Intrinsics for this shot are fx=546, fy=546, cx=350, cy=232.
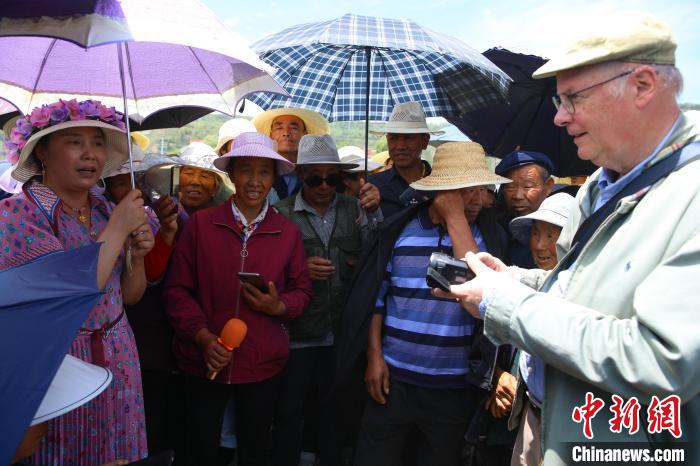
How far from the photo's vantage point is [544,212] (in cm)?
311

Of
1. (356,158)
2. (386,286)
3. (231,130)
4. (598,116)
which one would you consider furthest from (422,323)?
(356,158)

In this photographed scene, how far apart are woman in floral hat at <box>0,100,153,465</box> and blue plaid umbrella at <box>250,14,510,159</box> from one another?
1.38 meters

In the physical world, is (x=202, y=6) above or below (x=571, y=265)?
above

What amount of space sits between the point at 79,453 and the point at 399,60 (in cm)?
364

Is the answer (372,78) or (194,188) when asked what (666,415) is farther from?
(372,78)

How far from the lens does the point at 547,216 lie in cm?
306

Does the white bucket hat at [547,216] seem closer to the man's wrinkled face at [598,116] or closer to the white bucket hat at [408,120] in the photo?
the man's wrinkled face at [598,116]

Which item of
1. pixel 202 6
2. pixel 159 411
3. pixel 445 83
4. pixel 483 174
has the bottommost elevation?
pixel 159 411

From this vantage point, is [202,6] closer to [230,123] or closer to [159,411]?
[159,411]

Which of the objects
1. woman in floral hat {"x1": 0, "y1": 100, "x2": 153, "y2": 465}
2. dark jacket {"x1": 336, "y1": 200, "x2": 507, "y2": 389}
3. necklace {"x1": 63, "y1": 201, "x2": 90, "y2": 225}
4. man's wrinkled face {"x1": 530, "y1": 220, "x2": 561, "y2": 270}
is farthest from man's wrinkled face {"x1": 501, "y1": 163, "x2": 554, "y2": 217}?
necklace {"x1": 63, "y1": 201, "x2": 90, "y2": 225}

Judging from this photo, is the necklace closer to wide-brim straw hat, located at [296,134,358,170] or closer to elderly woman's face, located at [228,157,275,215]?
elderly woman's face, located at [228,157,275,215]

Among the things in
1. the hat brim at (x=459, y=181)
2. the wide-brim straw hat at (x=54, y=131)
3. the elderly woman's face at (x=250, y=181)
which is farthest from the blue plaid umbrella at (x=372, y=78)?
the wide-brim straw hat at (x=54, y=131)

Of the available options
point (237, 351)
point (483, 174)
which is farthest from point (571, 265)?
point (237, 351)

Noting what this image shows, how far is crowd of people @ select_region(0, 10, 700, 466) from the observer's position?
59.4 inches
